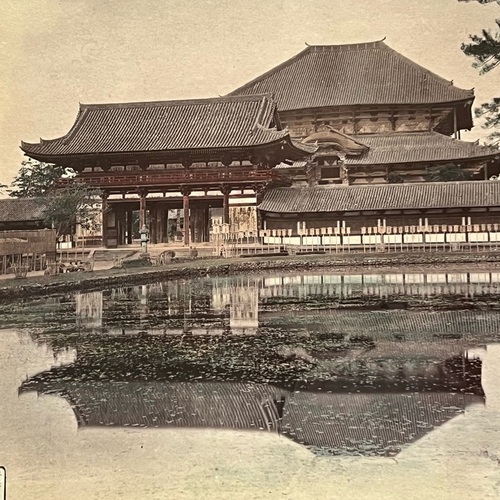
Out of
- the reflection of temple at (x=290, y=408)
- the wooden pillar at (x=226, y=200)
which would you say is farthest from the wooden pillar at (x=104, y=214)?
the reflection of temple at (x=290, y=408)

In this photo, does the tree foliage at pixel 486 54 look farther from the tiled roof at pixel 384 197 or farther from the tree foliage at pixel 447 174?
the tree foliage at pixel 447 174

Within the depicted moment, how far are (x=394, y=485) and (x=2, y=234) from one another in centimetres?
1909

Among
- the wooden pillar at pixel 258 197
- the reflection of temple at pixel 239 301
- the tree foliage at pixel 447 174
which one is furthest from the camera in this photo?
the tree foliage at pixel 447 174

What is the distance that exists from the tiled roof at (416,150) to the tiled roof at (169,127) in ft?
20.2

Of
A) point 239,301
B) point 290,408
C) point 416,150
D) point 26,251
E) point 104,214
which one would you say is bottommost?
point 290,408

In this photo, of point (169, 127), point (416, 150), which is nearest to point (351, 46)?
point (416, 150)

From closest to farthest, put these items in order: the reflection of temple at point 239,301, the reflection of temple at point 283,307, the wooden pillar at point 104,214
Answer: the reflection of temple at point 283,307
the reflection of temple at point 239,301
the wooden pillar at point 104,214

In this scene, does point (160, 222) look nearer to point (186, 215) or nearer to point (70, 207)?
point (186, 215)

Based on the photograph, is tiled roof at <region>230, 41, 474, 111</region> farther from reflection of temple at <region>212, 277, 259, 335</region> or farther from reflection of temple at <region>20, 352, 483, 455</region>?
reflection of temple at <region>20, 352, 483, 455</region>

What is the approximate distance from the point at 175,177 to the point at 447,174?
13911mm

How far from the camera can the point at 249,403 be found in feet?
17.4

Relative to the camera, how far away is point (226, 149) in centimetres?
3009

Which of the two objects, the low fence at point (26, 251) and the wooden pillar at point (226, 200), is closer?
the low fence at point (26, 251)

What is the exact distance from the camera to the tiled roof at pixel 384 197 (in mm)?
27891
